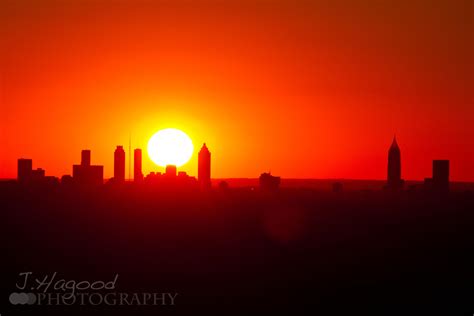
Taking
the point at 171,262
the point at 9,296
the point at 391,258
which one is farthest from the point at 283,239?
the point at 9,296

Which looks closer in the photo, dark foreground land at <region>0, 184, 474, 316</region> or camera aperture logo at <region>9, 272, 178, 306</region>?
camera aperture logo at <region>9, 272, 178, 306</region>

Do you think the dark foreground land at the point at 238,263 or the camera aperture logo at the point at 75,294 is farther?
the dark foreground land at the point at 238,263

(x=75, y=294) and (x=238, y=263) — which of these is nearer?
(x=75, y=294)

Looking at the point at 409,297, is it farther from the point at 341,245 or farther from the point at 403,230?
the point at 403,230

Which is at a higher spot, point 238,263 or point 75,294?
point 75,294
